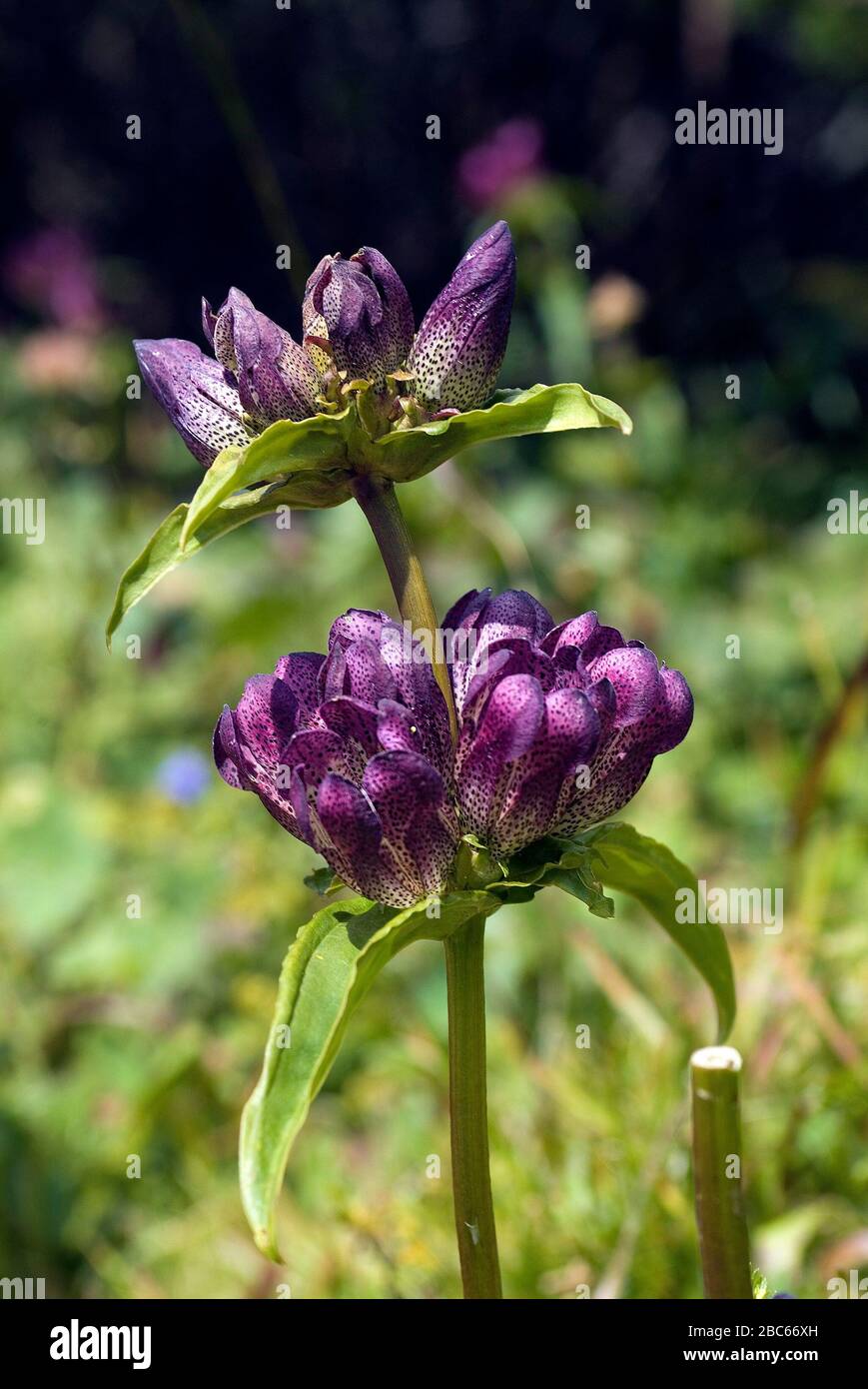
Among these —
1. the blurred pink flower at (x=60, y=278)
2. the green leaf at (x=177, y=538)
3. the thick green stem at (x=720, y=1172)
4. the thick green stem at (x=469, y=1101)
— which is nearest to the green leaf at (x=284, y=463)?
the green leaf at (x=177, y=538)

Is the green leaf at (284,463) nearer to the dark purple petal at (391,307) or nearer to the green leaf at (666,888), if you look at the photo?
the dark purple petal at (391,307)

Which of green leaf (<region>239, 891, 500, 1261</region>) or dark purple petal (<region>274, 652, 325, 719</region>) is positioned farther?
dark purple petal (<region>274, 652, 325, 719</region>)

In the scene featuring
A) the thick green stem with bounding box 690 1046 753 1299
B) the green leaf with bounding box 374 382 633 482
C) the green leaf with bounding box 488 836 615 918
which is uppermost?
the green leaf with bounding box 374 382 633 482

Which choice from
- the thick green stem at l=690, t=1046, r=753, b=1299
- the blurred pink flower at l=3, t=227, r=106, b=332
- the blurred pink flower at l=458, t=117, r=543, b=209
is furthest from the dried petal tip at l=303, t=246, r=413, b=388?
the blurred pink flower at l=3, t=227, r=106, b=332

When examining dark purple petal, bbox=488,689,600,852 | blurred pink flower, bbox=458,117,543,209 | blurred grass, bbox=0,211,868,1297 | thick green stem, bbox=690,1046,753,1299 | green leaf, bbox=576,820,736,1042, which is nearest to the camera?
dark purple petal, bbox=488,689,600,852

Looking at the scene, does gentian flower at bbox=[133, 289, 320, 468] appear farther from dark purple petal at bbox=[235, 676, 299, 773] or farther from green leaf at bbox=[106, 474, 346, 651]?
dark purple petal at bbox=[235, 676, 299, 773]
